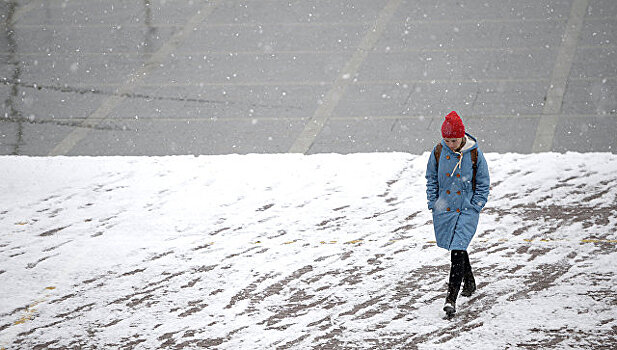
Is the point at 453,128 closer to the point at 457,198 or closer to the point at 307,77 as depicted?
the point at 457,198

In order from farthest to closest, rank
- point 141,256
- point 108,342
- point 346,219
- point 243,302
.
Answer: point 346,219 < point 141,256 < point 243,302 < point 108,342

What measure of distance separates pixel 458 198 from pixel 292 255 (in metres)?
2.12

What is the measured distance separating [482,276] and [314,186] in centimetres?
299

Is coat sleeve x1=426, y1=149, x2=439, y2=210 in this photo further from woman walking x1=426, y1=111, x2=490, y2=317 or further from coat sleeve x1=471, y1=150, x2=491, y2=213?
coat sleeve x1=471, y1=150, x2=491, y2=213

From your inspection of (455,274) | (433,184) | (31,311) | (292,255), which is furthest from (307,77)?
(455,274)

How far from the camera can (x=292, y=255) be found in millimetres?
8266

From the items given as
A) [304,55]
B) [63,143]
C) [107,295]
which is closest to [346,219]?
[107,295]

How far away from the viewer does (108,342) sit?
6.89 m

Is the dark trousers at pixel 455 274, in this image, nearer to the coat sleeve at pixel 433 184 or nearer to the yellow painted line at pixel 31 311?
the coat sleeve at pixel 433 184

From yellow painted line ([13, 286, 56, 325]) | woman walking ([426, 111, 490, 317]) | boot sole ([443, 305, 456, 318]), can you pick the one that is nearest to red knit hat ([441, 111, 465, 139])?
woman walking ([426, 111, 490, 317])

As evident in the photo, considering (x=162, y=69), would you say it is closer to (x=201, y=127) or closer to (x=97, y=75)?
(x=97, y=75)

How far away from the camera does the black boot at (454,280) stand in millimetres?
6770

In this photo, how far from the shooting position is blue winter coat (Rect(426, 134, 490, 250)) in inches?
265

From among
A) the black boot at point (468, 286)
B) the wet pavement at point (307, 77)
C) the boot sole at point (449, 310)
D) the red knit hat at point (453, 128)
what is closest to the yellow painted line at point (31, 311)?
the boot sole at point (449, 310)
